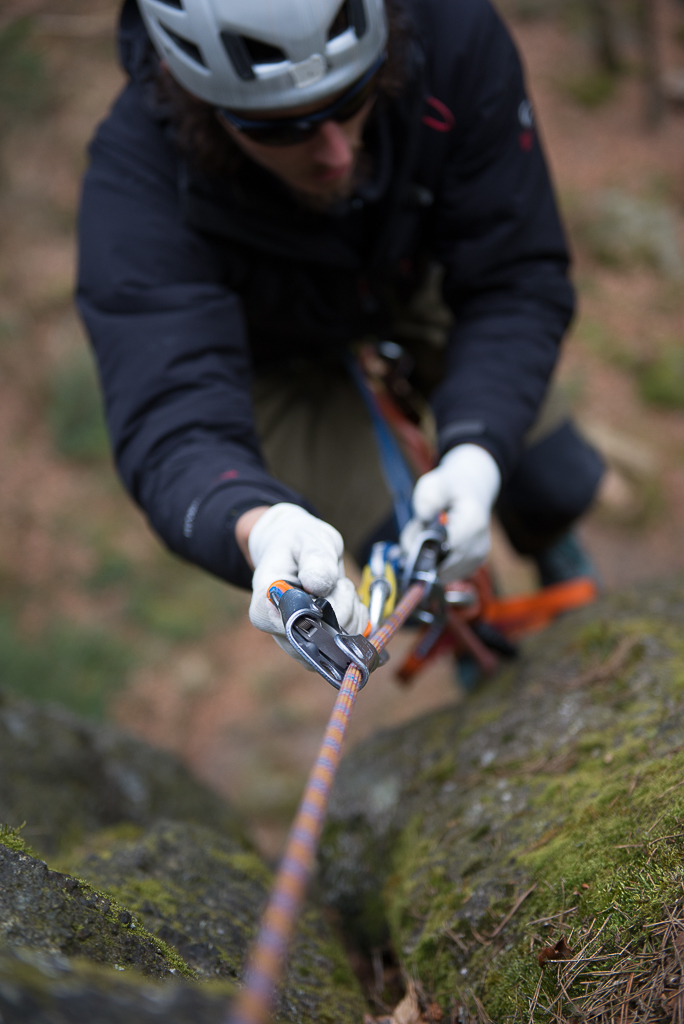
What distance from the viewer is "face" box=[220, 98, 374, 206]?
1.93m

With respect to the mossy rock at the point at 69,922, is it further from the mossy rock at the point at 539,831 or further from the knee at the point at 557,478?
the knee at the point at 557,478

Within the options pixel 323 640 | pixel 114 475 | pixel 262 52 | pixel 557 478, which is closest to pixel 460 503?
pixel 323 640

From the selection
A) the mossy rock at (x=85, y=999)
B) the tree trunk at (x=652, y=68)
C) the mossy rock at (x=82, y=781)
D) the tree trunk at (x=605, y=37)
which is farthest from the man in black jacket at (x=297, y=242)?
the tree trunk at (x=605, y=37)

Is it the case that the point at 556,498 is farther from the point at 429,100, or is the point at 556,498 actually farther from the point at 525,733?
the point at 429,100

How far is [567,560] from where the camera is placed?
10.7ft

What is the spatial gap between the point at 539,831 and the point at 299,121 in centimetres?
173

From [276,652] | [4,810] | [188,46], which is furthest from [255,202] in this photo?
[276,652]

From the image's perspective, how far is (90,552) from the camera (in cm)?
584

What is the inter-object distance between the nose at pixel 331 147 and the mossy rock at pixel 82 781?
188 cm

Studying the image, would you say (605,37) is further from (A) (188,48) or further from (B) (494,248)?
(A) (188,48)

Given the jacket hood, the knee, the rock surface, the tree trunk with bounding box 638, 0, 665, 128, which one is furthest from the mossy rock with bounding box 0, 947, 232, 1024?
the tree trunk with bounding box 638, 0, 665, 128

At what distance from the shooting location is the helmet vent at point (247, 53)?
1.79 metres

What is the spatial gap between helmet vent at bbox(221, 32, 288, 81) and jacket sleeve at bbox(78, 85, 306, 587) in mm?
397

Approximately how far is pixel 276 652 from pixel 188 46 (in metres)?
3.98
